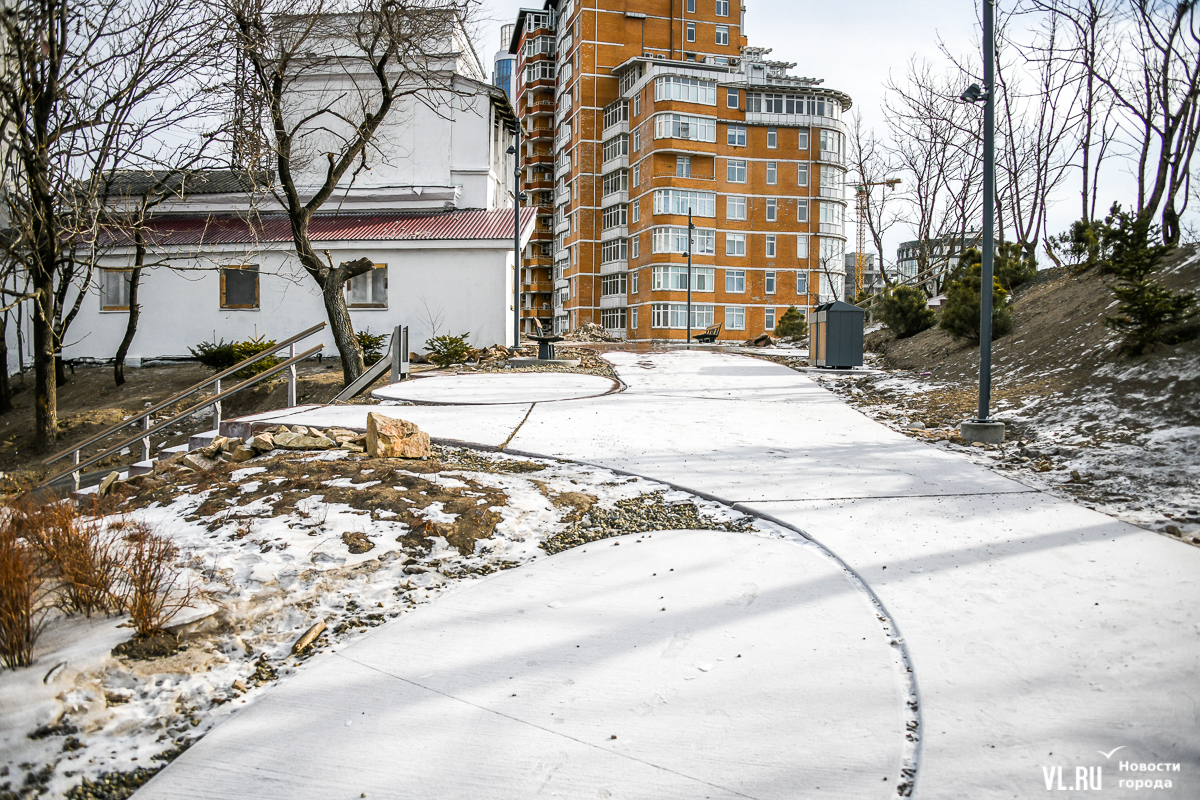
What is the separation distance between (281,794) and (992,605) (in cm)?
361

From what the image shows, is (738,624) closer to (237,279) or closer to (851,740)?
(851,740)

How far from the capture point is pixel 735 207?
6078cm

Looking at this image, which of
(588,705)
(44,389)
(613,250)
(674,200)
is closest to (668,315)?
(674,200)

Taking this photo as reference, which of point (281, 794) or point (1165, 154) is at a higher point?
point (1165, 154)

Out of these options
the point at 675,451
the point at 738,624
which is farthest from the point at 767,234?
the point at 738,624

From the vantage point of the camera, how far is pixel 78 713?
3.14 meters

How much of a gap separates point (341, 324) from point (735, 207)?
48263mm

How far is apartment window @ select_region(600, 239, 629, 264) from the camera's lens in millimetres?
64312

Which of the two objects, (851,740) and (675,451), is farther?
(675,451)

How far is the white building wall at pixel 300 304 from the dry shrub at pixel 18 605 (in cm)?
2020

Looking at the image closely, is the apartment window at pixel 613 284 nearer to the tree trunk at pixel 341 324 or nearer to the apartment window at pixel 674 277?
the apartment window at pixel 674 277

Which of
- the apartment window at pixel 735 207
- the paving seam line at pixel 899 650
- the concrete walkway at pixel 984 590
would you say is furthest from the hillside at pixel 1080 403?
the apartment window at pixel 735 207

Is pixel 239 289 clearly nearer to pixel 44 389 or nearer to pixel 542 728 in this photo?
pixel 44 389

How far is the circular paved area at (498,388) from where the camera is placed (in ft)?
40.7
